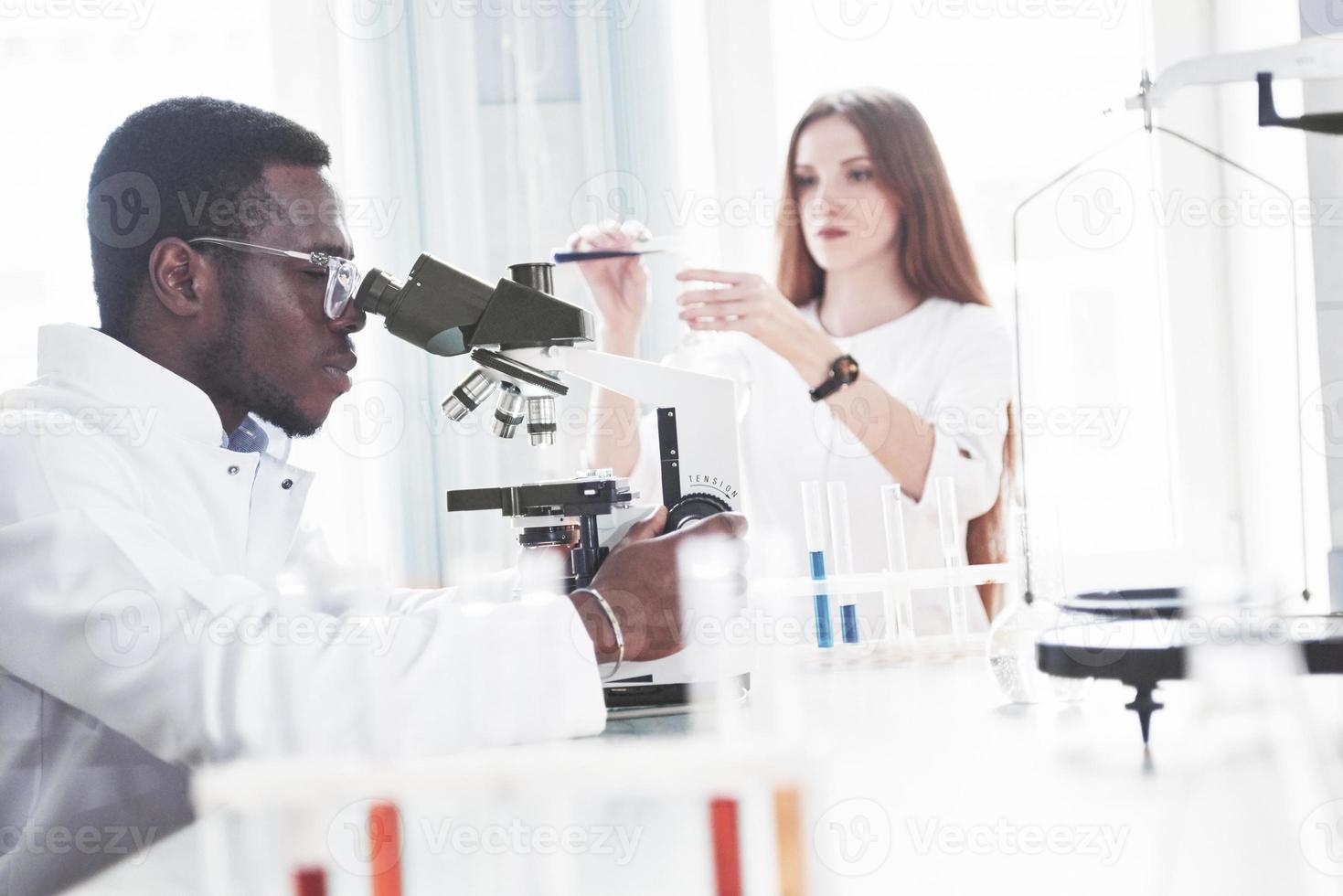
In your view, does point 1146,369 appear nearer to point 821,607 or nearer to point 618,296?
point 618,296

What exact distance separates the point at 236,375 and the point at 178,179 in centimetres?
26

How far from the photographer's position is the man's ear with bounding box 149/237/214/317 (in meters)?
1.36

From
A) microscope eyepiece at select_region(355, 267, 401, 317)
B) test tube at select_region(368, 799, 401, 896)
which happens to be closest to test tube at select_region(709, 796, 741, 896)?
test tube at select_region(368, 799, 401, 896)

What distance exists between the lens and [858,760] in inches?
37.1

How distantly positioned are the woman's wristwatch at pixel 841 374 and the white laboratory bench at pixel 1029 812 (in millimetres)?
1015

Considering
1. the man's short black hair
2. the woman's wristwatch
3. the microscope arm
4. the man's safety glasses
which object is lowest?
the microscope arm

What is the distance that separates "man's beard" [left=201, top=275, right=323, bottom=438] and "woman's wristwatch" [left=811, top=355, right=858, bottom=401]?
100cm

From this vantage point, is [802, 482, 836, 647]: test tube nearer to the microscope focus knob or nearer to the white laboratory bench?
the microscope focus knob

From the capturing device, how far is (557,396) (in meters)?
1.17

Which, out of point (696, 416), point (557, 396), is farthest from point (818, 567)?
point (557, 396)

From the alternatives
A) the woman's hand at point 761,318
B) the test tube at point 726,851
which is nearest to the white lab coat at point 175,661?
the test tube at point 726,851

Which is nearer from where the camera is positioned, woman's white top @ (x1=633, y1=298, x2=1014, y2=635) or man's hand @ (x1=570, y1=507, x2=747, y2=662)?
man's hand @ (x1=570, y1=507, x2=747, y2=662)

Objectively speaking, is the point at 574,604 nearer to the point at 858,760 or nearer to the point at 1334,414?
the point at 858,760

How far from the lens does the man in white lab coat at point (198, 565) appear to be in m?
1.00
